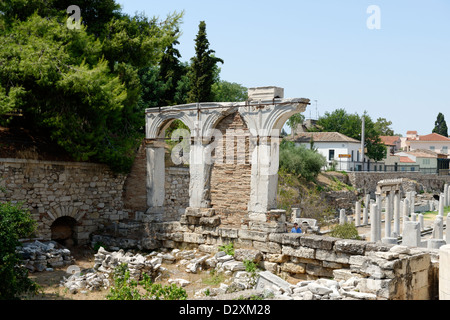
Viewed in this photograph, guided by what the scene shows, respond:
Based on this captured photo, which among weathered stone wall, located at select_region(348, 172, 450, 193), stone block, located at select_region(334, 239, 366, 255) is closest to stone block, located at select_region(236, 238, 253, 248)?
stone block, located at select_region(334, 239, 366, 255)

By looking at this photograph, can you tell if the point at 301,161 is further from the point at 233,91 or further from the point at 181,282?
the point at 181,282

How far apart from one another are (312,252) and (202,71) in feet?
73.1

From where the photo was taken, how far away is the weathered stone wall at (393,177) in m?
42.3

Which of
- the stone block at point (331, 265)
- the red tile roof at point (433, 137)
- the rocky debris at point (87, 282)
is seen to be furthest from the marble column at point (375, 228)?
the red tile roof at point (433, 137)

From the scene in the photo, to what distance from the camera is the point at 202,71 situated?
30.6m

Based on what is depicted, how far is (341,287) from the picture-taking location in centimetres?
777

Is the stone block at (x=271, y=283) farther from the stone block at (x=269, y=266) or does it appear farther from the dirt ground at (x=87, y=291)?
the stone block at (x=269, y=266)

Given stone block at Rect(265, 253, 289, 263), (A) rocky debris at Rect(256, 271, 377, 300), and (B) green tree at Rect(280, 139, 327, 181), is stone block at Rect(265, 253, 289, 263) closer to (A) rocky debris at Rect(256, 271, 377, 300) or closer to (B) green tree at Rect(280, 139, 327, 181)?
(A) rocky debris at Rect(256, 271, 377, 300)

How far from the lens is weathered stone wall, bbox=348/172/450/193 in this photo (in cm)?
4234

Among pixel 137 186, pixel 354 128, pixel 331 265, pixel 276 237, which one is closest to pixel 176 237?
pixel 276 237
